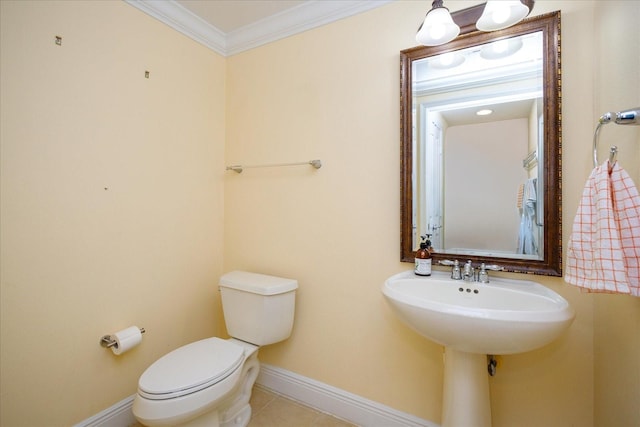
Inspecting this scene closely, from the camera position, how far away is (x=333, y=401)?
1632 millimetres

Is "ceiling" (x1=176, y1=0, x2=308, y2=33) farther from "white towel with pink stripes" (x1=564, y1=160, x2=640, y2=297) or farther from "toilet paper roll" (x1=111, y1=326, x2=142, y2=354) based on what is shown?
"toilet paper roll" (x1=111, y1=326, x2=142, y2=354)

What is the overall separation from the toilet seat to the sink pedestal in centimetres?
93

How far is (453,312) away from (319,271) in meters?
0.89

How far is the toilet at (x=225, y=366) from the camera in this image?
1138mm

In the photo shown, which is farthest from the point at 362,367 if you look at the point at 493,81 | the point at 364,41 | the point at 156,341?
the point at 364,41

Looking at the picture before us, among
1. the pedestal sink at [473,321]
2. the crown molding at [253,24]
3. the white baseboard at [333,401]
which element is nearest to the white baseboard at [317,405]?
the white baseboard at [333,401]

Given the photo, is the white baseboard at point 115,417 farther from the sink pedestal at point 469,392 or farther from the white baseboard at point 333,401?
the sink pedestal at point 469,392

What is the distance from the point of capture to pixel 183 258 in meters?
1.83

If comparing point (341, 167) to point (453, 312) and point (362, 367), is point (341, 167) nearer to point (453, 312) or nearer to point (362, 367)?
point (453, 312)

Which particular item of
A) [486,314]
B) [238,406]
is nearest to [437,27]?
[486,314]

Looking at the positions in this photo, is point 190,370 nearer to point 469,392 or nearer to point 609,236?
point 469,392

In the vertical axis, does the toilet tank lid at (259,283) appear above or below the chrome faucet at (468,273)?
below

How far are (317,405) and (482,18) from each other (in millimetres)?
2044

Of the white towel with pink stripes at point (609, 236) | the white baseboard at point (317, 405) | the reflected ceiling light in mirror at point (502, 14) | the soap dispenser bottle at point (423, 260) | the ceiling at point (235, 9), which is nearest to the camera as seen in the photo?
the white towel with pink stripes at point (609, 236)
